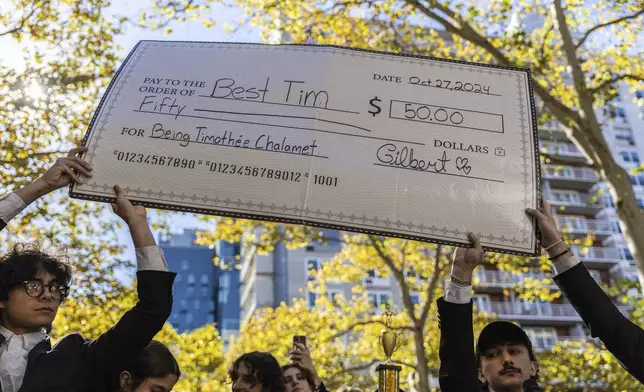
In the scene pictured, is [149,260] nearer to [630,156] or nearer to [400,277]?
[400,277]

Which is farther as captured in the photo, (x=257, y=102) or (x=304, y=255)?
(x=304, y=255)

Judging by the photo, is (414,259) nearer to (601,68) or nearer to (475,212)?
(601,68)

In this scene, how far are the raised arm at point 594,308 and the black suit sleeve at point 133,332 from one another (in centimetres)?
171

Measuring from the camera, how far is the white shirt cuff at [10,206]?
280 cm

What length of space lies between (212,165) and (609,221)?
50.4m

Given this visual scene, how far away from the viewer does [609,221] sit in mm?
48438

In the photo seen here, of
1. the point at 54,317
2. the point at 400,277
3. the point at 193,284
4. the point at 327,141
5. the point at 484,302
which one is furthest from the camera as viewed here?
the point at 193,284

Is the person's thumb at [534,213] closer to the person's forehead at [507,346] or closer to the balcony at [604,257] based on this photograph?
the person's forehead at [507,346]

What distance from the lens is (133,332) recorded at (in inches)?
101

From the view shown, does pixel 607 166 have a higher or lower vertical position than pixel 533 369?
higher

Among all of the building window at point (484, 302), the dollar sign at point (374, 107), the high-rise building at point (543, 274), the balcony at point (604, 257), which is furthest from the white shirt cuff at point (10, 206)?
the balcony at point (604, 257)

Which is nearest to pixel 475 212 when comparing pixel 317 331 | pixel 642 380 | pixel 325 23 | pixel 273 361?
pixel 642 380

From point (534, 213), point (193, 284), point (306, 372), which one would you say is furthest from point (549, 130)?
point (193, 284)

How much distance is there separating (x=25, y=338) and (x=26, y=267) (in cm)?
32
